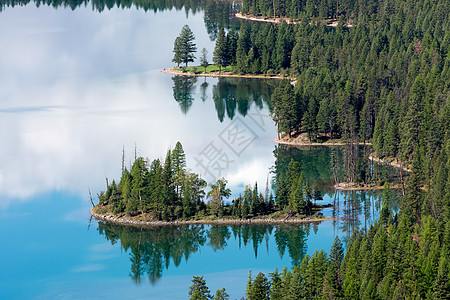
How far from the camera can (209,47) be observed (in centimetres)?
19638

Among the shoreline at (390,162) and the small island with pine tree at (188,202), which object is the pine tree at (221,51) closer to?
the shoreline at (390,162)

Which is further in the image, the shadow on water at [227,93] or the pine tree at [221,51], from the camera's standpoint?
the pine tree at [221,51]

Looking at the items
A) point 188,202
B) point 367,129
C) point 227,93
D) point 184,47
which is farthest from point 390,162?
point 184,47

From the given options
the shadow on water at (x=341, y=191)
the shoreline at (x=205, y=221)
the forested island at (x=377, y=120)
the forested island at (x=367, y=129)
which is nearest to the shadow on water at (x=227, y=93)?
the forested island at (x=367, y=129)

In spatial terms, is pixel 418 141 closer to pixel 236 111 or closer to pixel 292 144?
pixel 292 144

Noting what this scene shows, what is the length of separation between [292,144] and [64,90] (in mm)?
53461

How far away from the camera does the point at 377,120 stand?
401 feet

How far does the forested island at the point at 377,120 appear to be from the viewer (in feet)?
245

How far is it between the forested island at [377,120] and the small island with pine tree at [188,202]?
11.0m

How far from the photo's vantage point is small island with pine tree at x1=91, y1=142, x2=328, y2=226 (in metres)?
97.6

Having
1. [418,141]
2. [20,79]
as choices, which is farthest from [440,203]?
[20,79]

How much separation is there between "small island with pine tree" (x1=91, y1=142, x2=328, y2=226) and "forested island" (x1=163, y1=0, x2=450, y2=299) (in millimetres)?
10953

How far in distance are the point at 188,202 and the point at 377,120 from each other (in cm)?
3662

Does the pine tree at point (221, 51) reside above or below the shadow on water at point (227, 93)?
above
